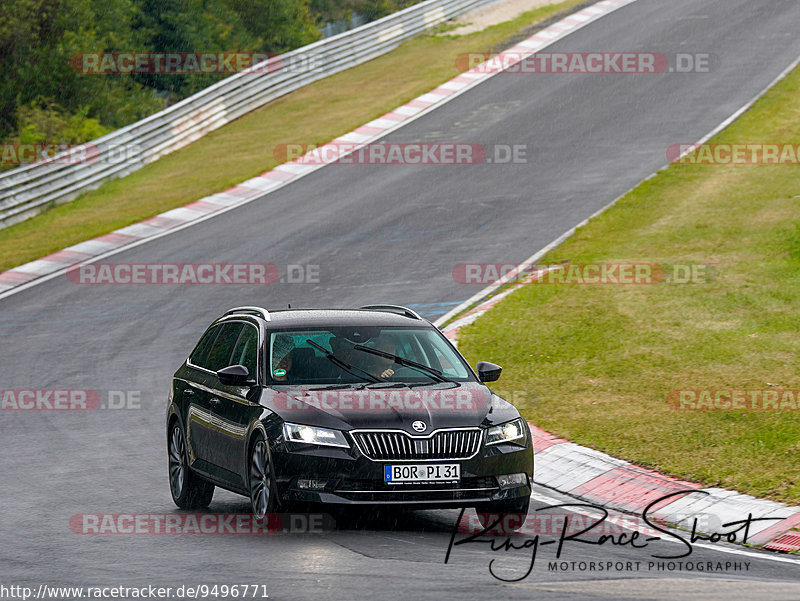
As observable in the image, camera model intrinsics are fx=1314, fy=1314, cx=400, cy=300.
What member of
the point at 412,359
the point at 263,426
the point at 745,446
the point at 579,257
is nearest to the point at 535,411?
the point at 745,446

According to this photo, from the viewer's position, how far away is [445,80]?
3897 cm

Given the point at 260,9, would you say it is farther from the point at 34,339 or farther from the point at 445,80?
the point at 34,339

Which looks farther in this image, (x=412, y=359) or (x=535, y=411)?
(x=535, y=411)

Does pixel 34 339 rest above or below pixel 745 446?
below

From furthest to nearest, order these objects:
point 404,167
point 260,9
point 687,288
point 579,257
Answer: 1. point 260,9
2. point 404,167
3. point 579,257
4. point 687,288

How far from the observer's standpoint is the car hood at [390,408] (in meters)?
9.24

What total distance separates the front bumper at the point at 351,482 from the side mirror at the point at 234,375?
40.2 inches

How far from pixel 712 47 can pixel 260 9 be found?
681 inches

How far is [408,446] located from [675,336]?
797 cm
